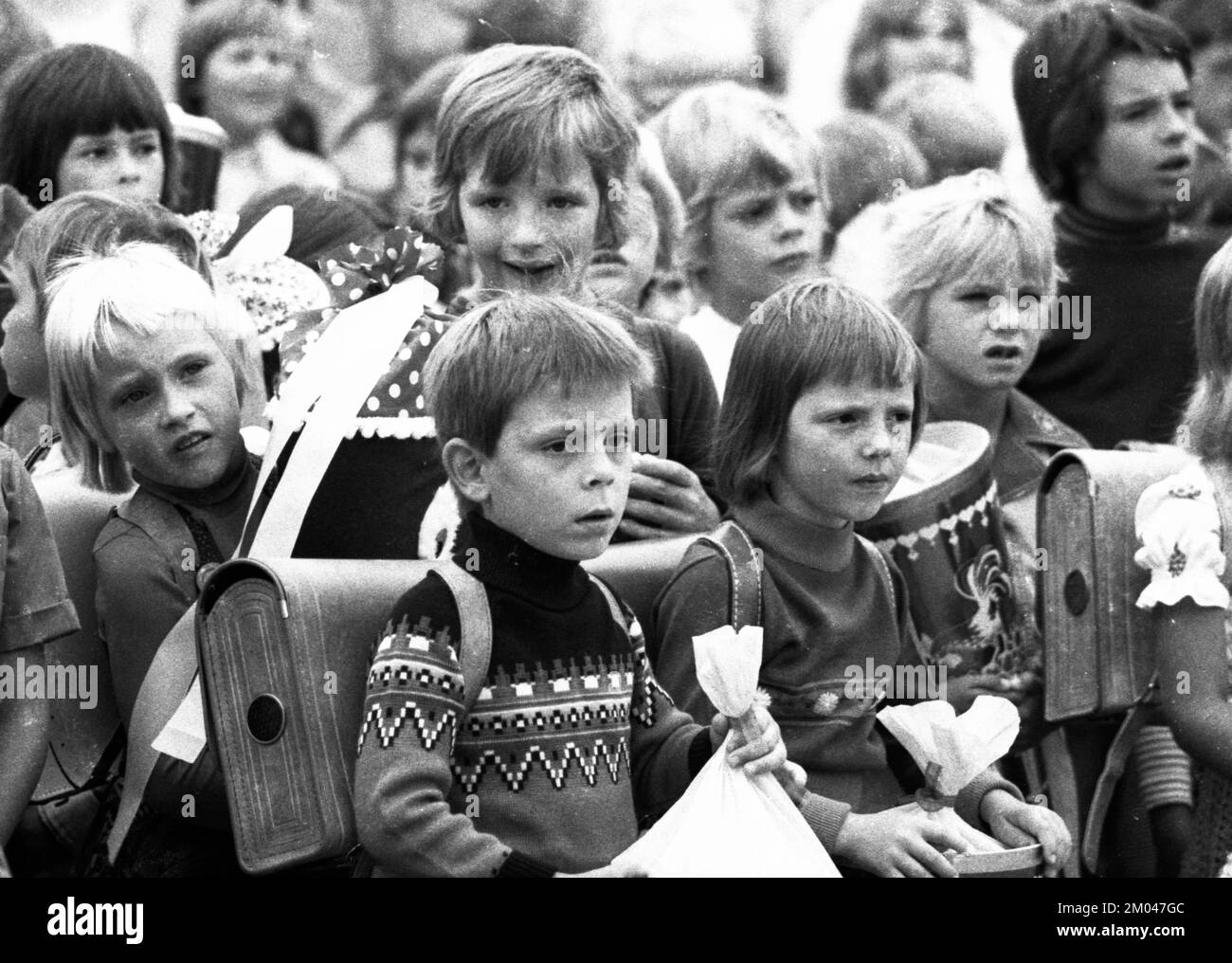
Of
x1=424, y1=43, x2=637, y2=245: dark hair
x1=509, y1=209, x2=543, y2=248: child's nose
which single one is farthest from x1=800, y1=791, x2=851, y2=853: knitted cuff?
x1=424, y1=43, x2=637, y2=245: dark hair

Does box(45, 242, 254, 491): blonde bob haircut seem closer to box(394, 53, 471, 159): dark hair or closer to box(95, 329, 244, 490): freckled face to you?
box(95, 329, 244, 490): freckled face

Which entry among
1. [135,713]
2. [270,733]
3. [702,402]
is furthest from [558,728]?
[702,402]

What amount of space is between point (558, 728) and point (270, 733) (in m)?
0.38

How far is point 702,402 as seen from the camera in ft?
11.9

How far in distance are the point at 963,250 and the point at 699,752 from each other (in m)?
1.32

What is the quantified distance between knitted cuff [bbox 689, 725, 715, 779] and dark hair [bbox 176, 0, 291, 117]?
2331 mm

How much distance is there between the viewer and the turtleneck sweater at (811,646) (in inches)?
124

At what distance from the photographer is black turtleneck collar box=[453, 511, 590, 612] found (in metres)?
2.90

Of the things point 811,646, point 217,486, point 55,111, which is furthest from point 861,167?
point 217,486

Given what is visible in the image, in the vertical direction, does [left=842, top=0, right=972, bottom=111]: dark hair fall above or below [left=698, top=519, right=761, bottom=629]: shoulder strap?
above

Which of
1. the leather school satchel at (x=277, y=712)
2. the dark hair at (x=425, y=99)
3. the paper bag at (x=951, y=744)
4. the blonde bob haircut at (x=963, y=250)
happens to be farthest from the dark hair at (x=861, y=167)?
the leather school satchel at (x=277, y=712)

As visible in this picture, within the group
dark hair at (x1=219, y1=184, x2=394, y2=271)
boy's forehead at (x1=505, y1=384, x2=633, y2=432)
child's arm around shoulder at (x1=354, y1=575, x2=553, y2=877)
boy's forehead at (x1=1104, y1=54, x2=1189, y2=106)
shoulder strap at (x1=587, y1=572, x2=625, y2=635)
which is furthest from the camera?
boy's forehead at (x1=1104, y1=54, x2=1189, y2=106)

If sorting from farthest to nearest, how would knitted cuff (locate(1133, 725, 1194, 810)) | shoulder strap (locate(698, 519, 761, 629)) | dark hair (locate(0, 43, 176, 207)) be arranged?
dark hair (locate(0, 43, 176, 207)) → knitted cuff (locate(1133, 725, 1194, 810)) → shoulder strap (locate(698, 519, 761, 629))

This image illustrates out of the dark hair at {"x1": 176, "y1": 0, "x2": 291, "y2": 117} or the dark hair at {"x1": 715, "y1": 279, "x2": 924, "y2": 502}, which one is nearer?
the dark hair at {"x1": 715, "y1": 279, "x2": 924, "y2": 502}
